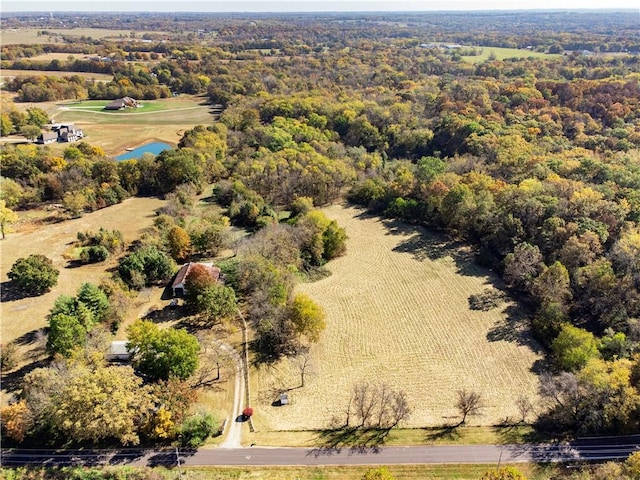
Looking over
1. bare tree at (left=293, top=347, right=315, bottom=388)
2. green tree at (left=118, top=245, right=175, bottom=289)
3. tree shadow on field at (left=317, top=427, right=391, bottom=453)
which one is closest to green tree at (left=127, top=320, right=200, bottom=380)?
bare tree at (left=293, top=347, right=315, bottom=388)

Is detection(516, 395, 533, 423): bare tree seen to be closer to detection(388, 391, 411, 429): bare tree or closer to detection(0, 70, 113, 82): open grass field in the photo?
detection(388, 391, 411, 429): bare tree

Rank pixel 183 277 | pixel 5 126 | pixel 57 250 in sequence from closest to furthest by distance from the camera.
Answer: pixel 183 277, pixel 57 250, pixel 5 126

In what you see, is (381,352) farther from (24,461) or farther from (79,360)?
(24,461)

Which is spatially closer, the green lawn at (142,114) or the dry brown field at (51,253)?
the dry brown field at (51,253)

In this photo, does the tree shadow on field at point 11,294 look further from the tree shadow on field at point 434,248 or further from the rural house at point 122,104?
the rural house at point 122,104

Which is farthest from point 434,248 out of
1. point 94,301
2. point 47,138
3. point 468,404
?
point 47,138

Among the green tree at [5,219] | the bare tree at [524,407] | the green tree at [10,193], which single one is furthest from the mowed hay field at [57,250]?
the bare tree at [524,407]

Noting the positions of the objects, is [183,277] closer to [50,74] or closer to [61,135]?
[61,135]
